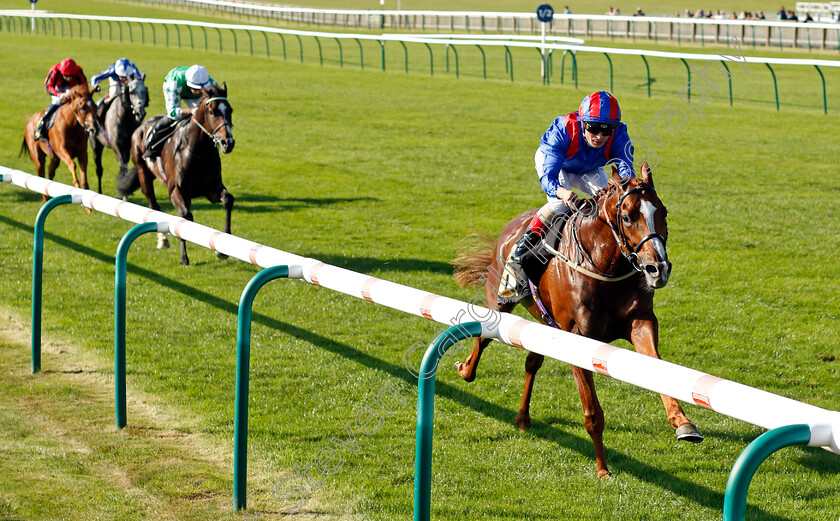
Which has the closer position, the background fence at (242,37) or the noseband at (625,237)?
the noseband at (625,237)

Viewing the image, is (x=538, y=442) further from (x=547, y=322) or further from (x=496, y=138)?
(x=496, y=138)

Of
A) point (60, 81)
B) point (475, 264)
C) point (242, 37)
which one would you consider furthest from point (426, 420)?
point (242, 37)

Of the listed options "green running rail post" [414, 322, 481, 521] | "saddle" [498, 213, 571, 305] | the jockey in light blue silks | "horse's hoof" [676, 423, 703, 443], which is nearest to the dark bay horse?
the jockey in light blue silks

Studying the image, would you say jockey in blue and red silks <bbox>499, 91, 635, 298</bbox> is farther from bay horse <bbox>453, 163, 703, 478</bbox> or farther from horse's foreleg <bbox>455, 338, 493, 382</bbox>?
horse's foreleg <bbox>455, 338, 493, 382</bbox>

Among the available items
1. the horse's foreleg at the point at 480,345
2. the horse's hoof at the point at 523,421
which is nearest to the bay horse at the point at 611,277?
the horse's hoof at the point at 523,421

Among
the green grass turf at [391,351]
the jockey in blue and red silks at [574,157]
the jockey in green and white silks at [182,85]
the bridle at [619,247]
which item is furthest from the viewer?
the jockey in green and white silks at [182,85]

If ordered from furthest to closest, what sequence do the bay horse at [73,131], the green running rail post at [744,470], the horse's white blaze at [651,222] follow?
the bay horse at [73,131]
the horse's white blaze at [651,222]
the green running rail post at [744,470]

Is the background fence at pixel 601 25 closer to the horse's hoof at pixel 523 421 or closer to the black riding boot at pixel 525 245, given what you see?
the black riding boot at pixel 525 245

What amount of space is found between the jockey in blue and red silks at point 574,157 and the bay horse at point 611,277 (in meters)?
0.16

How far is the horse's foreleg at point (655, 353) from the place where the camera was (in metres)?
4.27

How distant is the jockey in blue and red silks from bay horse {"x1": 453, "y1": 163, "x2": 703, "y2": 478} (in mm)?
163

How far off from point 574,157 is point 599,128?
0.96ft

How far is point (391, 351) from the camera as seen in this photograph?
6777 mm

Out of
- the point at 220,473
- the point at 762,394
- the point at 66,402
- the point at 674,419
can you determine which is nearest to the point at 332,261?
the point at 66,402
